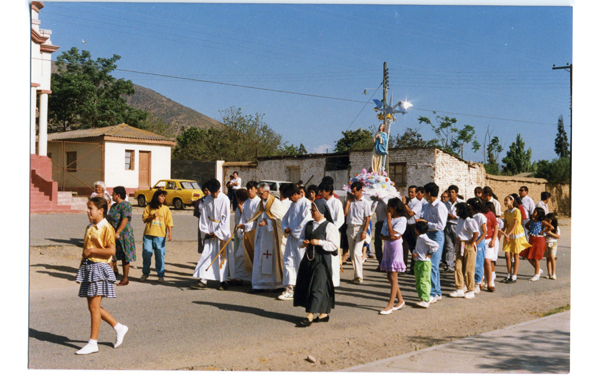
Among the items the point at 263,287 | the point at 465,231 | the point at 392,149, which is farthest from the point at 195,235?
the point at 392,149

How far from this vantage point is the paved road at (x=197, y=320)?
19.6 ft

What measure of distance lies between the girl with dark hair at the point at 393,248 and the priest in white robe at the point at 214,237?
2791 millimetres

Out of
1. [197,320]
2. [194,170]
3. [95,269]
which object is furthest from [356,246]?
[194,170]

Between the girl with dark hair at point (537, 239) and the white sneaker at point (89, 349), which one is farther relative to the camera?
the girl with dark hair at point (537, 239)

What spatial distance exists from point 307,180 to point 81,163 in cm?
1319

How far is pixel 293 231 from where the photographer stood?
853 cm

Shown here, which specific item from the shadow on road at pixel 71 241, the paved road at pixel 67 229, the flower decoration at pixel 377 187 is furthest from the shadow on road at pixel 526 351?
the paved road at pixel 67 229

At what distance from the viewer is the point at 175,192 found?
26969 mm

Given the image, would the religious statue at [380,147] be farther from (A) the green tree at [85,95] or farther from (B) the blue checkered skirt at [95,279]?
(A) the green tree at [85,95]

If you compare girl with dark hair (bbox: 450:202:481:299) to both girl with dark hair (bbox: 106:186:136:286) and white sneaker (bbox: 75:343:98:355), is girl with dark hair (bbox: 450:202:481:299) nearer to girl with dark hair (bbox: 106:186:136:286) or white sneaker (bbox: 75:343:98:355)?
girl with dark hair (bbox: 106:186:136:286)

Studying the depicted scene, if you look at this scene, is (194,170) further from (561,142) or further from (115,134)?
(561,142)

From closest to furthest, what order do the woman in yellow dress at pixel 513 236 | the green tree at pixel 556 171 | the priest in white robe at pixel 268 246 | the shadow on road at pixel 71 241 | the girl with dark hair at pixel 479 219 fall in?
the priest in white robe at pixel 268 246
the girl with dark hair at pixel 479 219
the woman in yellow dress at pixel 513 236
the shadow on road at pixel 71 241
the green tree at pixel 556 171

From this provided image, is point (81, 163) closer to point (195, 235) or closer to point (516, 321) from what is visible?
point (195, 235)

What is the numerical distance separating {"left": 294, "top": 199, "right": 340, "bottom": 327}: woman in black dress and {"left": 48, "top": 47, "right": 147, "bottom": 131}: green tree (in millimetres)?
34268
